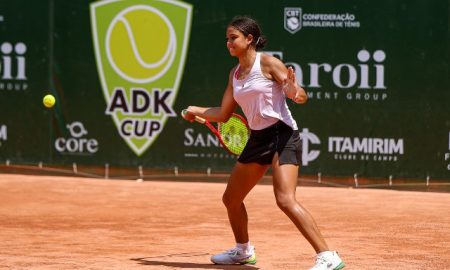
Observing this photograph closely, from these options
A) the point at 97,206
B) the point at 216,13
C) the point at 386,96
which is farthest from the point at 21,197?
the point at 386,96

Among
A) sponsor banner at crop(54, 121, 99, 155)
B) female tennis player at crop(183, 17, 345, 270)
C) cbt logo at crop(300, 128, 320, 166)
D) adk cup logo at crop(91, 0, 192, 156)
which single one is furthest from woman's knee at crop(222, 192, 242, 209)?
sponsor banner at crop(54, 121, 99, 155)

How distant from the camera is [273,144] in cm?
673

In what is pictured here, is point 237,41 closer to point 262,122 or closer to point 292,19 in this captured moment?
point 262,122

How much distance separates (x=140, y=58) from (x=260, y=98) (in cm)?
591

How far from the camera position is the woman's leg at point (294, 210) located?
645cm

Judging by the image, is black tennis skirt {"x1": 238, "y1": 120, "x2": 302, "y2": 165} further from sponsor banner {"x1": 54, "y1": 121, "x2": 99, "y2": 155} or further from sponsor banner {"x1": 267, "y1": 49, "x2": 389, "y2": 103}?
sponsor banner {"x1": 54, "y1": 121, "x2": 99, "y2": 155}

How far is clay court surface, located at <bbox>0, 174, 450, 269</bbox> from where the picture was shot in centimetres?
746

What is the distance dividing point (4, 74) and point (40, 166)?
1238 millimetres

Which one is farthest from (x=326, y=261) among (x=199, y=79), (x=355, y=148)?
(x=199, y=79)

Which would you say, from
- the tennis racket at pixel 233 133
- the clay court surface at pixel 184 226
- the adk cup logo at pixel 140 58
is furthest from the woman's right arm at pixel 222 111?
the adk cup logo at pixel 140 58

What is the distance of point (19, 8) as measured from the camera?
12.6m

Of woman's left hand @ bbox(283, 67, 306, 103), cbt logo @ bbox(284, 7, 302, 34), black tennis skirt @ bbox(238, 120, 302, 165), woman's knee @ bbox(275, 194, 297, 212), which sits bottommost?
woman's knee @ bbox(275, 194, 297, 212)

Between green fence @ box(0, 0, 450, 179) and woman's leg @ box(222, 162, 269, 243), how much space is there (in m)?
5.06

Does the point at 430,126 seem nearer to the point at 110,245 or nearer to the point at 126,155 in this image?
the point at 126,155
